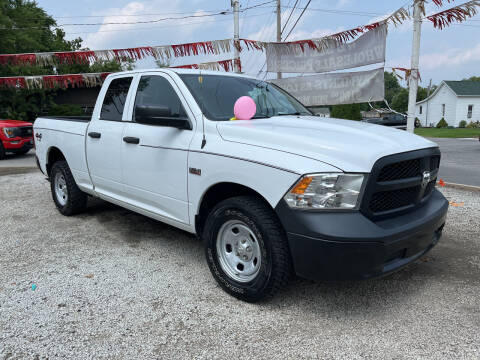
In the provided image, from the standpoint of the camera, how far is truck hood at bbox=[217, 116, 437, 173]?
2459 mm

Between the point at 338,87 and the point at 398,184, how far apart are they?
6.00 meters

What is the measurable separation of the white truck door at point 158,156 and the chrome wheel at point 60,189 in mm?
1818

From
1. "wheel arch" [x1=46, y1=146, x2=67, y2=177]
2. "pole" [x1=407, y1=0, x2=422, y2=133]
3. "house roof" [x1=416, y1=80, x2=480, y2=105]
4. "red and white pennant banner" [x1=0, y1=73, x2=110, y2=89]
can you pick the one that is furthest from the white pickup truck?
"house roof" [x1=416, y1=80, x2=480, y2=105]

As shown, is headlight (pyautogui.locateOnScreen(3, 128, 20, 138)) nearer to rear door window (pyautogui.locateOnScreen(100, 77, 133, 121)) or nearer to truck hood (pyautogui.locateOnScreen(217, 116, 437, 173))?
rear door window (pyautogui.locateOnScreen(100, 77, 133, 121))

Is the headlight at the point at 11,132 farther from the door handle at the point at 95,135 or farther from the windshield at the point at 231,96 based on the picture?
the windshield at the point at 231,96

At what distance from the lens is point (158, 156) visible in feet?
11.4

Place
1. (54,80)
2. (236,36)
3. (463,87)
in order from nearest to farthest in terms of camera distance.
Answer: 1. (236,36)
2. (54,80)
3. (463,87)

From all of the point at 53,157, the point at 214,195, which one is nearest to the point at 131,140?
the point at 214,195

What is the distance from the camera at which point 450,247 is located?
410 centimetres

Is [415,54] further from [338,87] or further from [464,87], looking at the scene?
[464,87]

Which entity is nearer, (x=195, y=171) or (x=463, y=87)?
(x=195, y=171)

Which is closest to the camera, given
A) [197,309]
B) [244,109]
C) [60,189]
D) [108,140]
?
[197,309]

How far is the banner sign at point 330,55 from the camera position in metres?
7.39

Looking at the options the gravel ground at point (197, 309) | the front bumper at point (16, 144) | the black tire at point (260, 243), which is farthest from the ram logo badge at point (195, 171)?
the front bumper at point (16, 144)
